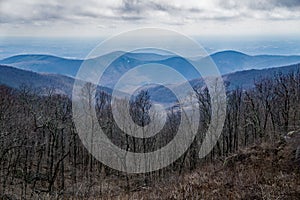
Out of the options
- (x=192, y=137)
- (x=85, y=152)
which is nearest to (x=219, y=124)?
(x=192, y=137)

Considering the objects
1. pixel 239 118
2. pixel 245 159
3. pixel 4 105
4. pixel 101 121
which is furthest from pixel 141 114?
pixel 245 159

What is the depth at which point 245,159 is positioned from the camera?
18.6 metres

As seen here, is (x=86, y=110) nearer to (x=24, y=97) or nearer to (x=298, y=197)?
(x=24, y=97)

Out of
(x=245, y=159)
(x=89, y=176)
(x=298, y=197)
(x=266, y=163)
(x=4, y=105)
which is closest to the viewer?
(x=298, y=197)

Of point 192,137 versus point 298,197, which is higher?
point 298,197

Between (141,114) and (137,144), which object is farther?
(137,144)

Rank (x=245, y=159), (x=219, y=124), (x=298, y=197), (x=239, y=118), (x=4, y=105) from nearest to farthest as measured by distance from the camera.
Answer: (x=298, y=197), (x=245, y=159), (x=4, y=105), (x=219, y=124), (x=239, y=118)

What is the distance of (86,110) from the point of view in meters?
52.8

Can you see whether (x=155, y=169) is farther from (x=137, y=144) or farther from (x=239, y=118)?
(x=239, y=118)

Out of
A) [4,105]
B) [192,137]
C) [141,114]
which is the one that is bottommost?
[192,137]

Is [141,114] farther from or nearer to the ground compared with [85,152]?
farther from the ground

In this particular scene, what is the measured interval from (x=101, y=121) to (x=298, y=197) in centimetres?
4995

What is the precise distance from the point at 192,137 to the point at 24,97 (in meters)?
27.5

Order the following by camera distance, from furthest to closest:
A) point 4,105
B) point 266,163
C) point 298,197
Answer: point 4,105 → point 266,163 → point 298,197
